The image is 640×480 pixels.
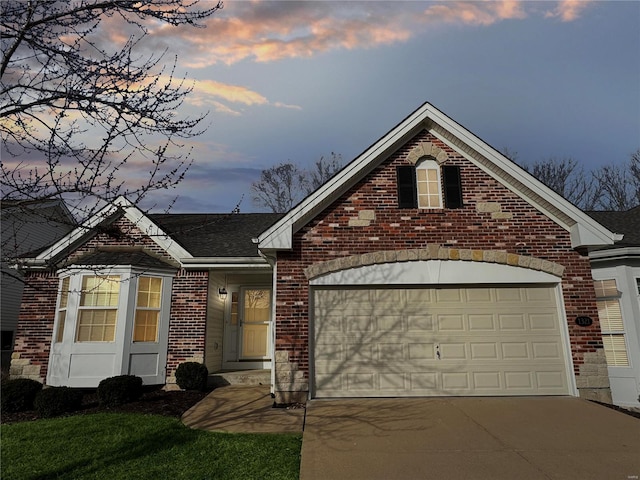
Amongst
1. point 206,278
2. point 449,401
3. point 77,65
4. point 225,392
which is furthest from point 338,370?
point 77,65

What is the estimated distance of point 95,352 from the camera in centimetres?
1052

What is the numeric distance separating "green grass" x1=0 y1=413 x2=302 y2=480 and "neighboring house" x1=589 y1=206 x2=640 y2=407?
27.3 ft

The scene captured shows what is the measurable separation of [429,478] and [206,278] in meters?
8.43

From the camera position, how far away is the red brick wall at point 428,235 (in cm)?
926

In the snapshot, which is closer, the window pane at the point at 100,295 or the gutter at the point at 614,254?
the gutter at the point at 614,254

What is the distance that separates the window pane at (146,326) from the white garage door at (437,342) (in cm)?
480

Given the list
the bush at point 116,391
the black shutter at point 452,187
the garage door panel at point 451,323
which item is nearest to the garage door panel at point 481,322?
the garage door panel at point 451,323

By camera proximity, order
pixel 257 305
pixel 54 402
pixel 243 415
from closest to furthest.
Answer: pixel 243 415, pixel 54 402, pixel 257 305

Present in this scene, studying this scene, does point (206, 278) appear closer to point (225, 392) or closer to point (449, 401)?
point (225, 392)

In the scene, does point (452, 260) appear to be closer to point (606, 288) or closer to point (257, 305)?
point (606, 288)

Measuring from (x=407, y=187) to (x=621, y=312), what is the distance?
6.14 m

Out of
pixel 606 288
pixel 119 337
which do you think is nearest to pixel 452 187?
pixel 606 288

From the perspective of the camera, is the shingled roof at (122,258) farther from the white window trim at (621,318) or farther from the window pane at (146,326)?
the white window trim at (621,318)

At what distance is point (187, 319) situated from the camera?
37.5 ft
